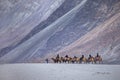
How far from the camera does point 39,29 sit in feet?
48.2

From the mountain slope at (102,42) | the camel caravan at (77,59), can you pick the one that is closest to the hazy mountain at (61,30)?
the mountain slope at (102,42)

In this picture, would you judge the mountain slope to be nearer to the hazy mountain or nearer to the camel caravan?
the hazy mountain

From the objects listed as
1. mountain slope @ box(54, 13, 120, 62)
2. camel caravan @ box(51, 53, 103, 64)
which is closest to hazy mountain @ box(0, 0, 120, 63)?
mountain slope @ box(54, 13, 120, 62)

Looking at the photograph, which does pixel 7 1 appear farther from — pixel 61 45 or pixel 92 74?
pixel 92 74

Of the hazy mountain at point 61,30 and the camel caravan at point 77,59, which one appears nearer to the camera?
the camel caravan at point 77,59

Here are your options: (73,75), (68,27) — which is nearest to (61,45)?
(68,27)

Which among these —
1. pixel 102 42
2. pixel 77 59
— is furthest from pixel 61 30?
pixel 102 42

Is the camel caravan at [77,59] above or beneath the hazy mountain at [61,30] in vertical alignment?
beneath

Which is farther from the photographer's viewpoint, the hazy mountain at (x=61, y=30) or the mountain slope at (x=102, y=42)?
A: the hazy mountain at (x=61, y=30)

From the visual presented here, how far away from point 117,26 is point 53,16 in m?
3.20

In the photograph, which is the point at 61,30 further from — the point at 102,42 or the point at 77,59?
the point at 102,42

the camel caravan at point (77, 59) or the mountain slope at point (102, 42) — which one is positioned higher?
the mountain slope at point (102, 42)

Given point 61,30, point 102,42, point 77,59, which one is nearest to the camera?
point 102,42

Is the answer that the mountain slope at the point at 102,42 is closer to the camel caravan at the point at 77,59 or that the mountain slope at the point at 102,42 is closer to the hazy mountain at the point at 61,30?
the hazy mountain at the point at 61,30
